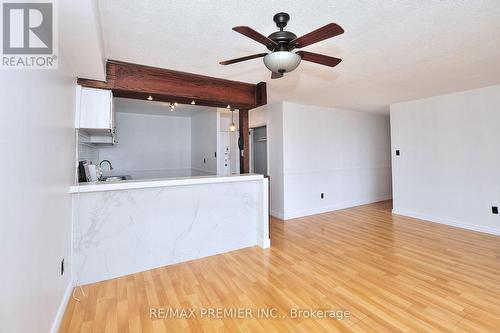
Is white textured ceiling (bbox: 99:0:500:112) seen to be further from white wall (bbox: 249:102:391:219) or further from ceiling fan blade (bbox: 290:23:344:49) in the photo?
white wall (bbox: 249:102:391:219)

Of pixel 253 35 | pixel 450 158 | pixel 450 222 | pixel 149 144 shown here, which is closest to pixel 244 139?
pixel 253 35

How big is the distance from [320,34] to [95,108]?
7.91 feet

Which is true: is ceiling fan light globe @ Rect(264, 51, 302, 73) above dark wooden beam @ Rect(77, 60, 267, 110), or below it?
below

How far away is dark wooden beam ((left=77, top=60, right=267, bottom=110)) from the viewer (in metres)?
2.67

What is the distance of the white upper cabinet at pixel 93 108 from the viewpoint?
2.55m

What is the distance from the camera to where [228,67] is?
9.23 feet

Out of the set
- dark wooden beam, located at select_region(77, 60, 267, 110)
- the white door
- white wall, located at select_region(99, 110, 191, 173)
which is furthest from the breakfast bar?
white wall, located at select_region(99, 110, 191, 173)

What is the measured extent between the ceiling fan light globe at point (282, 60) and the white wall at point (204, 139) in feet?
11.8

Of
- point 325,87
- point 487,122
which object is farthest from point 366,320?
point 487,122

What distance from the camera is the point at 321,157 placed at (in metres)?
5.28

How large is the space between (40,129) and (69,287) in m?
1.59

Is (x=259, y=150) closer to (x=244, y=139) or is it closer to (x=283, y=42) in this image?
(x=244, y=139)

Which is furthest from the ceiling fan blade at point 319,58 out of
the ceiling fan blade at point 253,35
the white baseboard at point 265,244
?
A: the white baseboard at point 265,244

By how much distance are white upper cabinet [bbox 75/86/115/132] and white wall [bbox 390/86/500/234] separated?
206 inches
